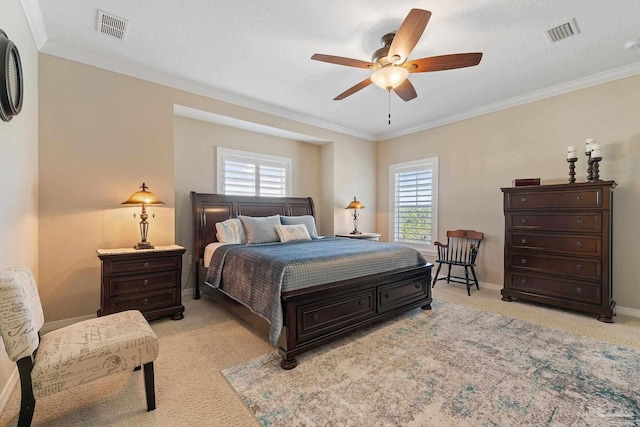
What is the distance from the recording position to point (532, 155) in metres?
4.04

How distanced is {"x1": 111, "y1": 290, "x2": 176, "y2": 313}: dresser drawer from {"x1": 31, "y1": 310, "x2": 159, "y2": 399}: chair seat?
3.47 ft

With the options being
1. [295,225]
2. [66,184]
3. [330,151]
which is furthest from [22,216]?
[330,151]

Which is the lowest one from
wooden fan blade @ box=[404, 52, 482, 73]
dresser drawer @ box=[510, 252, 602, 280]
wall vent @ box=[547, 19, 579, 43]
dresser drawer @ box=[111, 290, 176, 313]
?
dresser drawer @ box=[111, 290, 176, 313]

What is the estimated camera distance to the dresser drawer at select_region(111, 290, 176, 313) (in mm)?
2857

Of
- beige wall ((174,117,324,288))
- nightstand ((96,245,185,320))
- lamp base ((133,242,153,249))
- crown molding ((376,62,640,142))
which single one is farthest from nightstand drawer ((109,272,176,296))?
crown molding ((376,62,640,142))

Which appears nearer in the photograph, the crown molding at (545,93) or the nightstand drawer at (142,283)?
the nightstand drawer at (142,283)

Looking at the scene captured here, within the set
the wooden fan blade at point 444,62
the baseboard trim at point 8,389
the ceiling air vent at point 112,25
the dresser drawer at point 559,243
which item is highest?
the ceiling air vent at point 112,25

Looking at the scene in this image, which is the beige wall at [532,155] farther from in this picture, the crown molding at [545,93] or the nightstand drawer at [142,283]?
the nightstand drawer at [142,283]

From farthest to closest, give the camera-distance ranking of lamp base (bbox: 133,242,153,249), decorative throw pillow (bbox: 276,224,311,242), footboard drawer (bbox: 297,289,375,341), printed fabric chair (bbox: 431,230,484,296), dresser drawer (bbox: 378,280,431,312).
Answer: printed fabric chair (bbox: 431,230,484,296) → decorative throw pillow (bbox: 276,224,311,242) → lamp base (bbox: 133,242,153,249) → dresser drawer (bbox: 378,280,431,312) → footboard drawer (bbox: 297,289,375,341)

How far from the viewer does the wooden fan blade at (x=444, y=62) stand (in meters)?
2.31

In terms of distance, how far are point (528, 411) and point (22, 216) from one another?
3.96 metres

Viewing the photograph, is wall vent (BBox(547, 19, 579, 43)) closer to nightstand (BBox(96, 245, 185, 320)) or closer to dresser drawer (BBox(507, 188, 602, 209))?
dresser drawer (BBox(507, 188, 602, 209))

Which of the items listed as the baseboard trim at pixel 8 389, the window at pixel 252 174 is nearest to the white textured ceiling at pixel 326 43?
the window at pixel 252 174

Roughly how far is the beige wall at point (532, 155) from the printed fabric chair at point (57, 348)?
15.3 ft
